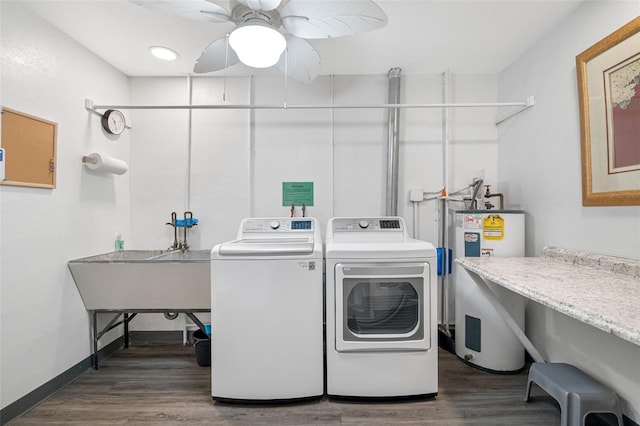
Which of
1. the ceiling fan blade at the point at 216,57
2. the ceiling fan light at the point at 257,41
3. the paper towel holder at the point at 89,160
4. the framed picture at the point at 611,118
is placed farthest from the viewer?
the paper towel holder at the point at 89,160

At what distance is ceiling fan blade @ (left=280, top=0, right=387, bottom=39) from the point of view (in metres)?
1.29

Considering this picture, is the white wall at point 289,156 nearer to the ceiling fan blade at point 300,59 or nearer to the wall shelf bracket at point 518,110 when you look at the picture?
the wall shelf bracket at point 518,110

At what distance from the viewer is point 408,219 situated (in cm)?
288

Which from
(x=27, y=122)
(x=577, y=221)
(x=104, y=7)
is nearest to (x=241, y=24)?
(x=104, y=7)

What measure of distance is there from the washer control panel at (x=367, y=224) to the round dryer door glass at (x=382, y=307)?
56 cm

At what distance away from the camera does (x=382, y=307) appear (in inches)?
77.1

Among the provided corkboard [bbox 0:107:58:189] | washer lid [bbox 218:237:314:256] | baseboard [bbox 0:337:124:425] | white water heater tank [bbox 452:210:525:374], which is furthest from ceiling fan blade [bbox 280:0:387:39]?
baseboard [bbox 0:337:124:425]

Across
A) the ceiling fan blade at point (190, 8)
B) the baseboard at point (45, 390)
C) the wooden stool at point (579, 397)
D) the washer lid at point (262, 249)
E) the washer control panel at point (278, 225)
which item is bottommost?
the baseboard at point (45, 390)

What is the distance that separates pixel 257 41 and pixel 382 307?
5.63 ft

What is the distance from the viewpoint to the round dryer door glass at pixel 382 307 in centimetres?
193

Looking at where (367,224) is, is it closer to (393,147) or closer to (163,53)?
(393,147)

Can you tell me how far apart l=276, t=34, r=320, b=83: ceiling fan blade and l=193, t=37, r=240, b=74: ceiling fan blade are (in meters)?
0.31

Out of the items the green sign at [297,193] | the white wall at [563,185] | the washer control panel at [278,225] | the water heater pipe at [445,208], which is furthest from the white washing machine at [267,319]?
the white wall at [563,185]

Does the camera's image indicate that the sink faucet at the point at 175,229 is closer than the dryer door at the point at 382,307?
No
